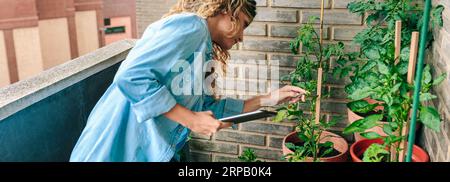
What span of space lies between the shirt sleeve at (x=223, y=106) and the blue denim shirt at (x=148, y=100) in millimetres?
196

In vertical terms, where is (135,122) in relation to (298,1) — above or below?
below

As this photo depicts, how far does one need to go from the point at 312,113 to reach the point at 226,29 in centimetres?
89

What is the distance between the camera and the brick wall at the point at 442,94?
4.96 feet

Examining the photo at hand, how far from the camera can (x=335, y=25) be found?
7.38ft

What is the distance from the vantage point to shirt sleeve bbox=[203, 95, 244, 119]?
1.96 metres

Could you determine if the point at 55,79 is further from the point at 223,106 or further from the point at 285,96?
the point at 285,96

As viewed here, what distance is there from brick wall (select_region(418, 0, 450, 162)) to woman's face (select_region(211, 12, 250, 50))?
71cm

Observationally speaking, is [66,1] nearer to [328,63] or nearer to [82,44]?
[82,44]

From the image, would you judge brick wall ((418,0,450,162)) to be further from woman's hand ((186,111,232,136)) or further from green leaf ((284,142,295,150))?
woman's hand ((186,111,232,136))

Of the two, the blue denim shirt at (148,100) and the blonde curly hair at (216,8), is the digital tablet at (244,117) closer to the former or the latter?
the blue denim shirt at (148,100)

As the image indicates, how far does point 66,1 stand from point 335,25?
10531mm

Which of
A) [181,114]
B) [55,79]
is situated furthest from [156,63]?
[55,79]

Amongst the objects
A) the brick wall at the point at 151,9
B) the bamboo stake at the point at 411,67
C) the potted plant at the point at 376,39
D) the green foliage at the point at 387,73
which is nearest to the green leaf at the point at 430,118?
the green foliage at the point at 387,73

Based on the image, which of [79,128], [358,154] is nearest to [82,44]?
[79,128]
